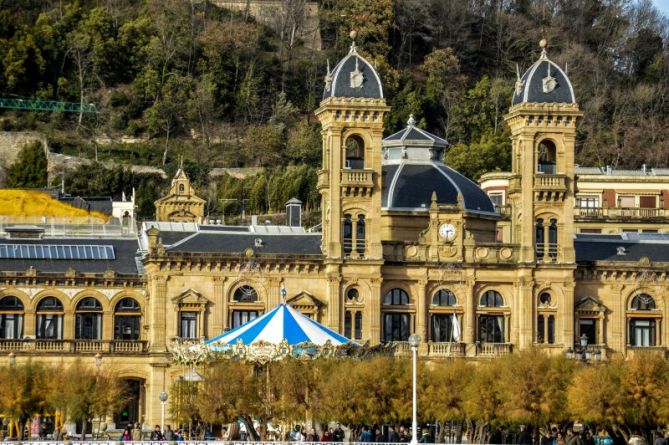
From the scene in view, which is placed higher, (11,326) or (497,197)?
(497,197)

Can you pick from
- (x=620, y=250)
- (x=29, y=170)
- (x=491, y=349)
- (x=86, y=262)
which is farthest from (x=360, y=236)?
(x=29, y=170)

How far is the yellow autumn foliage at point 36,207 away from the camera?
154m

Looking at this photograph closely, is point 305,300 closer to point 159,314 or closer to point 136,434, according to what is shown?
point 159,314

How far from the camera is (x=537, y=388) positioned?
341ft

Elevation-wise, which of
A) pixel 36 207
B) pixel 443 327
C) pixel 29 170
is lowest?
pixel 443 327

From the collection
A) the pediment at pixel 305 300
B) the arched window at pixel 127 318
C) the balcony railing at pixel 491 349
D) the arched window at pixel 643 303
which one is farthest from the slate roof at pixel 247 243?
the arched window at pixel 643 303

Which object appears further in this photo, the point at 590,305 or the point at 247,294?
the point at 590,305

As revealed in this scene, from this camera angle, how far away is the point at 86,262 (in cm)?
12469

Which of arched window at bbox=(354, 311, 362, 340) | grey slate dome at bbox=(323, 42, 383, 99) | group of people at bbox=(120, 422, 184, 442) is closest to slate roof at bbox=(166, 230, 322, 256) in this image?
arched window at bbox=(354, 311, 362, 340)

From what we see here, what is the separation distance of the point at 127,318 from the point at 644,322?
28.8 metres

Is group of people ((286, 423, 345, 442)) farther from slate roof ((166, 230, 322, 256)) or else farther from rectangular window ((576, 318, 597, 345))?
rectangular window ((576, 318, 597, 345))

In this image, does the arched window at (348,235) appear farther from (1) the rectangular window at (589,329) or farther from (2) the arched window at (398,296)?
(1) the rectangular window at (589,329)

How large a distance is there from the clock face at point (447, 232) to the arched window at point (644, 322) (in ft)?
36.1

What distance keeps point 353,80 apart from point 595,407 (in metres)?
28.4
